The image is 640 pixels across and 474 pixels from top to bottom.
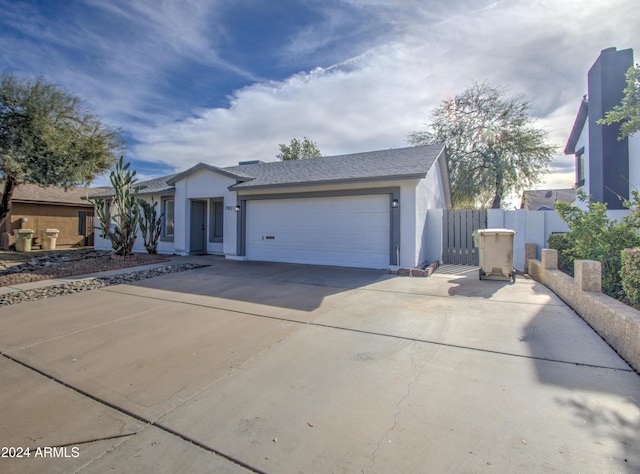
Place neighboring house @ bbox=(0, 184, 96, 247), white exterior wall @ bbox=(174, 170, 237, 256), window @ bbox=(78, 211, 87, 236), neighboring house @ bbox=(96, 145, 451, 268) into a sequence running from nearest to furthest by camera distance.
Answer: neighboring house @ bbox=(96, 145, 451, 268), white exterior wall @ bbox=(174, 170, 237, 256), neighboring house @ bbox=(0, 184, 96, 247), window @ bbox=(78, 211, 87, 236)

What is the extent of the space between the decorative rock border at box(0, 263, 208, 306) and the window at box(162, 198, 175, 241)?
490 cm

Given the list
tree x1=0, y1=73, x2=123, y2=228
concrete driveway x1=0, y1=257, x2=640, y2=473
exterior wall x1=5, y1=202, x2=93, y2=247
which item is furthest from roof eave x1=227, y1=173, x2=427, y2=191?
exterior wall x1=5, y1=202, x2=93, y2=247

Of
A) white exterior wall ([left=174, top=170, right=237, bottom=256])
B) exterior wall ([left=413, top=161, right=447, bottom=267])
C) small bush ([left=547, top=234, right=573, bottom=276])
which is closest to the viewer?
small bush ([left=547, top=234, right=573, bottom=276])

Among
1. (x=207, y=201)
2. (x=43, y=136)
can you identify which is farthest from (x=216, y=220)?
(x=43, y=136)

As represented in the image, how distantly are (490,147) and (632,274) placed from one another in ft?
65.9

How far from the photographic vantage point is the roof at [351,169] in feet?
31.5

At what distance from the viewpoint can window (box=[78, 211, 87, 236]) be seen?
20812mm

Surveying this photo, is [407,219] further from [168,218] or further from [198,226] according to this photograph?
[168,218]

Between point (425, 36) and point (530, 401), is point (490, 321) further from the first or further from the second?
point (425, 36)

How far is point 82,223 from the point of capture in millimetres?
20953

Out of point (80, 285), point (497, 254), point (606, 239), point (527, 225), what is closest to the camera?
point (606, 239)

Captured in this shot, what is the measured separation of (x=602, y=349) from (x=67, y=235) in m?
25.2

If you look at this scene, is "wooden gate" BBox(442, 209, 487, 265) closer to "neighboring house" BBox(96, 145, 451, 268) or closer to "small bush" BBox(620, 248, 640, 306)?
"neighboring house" BBox(96, 145, 451, 268)

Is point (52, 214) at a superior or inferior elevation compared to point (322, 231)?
superior
